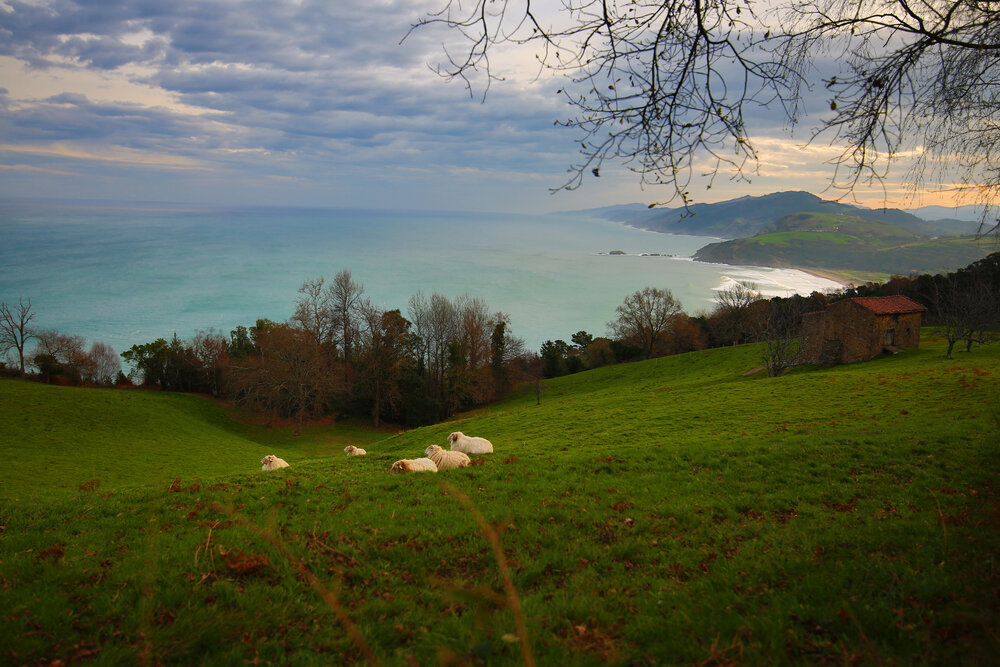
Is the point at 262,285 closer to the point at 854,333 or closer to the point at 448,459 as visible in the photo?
the point at 854,333

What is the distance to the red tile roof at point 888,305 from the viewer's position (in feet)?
117

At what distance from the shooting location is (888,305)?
3641 centimetres

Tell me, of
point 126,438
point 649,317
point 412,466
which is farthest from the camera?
point 649,317

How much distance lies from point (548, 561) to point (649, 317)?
6700cm

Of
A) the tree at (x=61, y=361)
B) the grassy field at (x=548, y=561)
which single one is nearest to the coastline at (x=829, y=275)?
the grassy field at (x=548, y=561)

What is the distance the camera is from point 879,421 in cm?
1588

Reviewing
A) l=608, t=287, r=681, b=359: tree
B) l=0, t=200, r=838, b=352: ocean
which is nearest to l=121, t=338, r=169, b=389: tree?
l=0, t=200, r=838, b=352: ocean

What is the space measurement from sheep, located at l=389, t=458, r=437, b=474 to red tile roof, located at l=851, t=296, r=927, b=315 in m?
38.6

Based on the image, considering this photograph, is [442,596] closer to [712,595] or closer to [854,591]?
[712,595]

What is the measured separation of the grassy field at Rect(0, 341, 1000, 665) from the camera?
375 cm

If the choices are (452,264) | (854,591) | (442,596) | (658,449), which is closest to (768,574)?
(854,591)

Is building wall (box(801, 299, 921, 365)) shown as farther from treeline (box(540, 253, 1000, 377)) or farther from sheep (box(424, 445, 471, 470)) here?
sheep (box(424, 445, 471, 470))

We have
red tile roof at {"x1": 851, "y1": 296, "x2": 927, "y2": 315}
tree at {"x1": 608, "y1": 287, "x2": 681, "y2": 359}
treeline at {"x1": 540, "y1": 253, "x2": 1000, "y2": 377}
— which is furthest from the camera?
tree at {"x1": 608, "y1": 287, "x2": 681, "y2": 359}

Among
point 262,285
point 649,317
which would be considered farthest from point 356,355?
point 262,285
